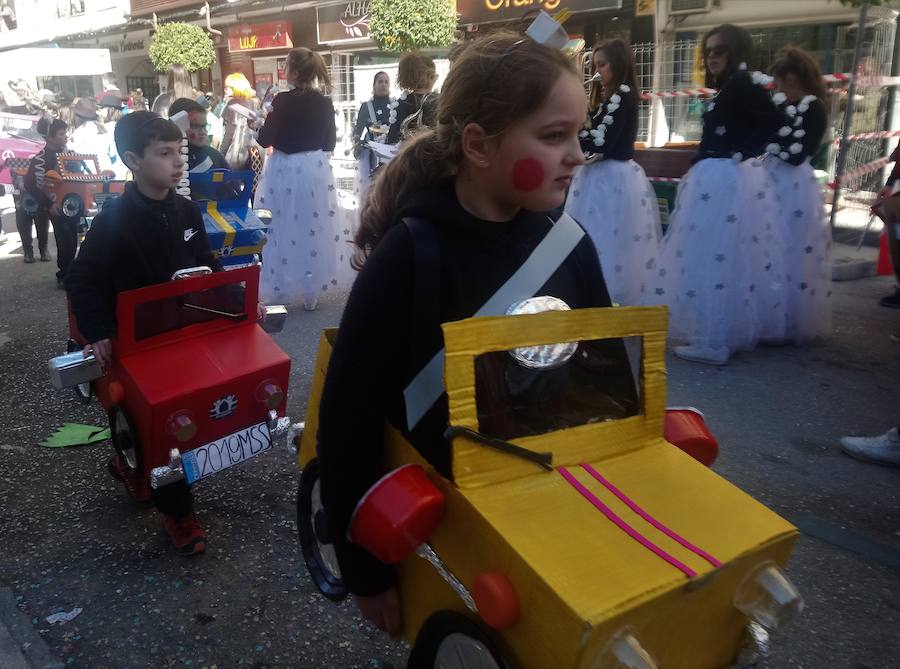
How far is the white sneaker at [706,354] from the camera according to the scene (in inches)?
196

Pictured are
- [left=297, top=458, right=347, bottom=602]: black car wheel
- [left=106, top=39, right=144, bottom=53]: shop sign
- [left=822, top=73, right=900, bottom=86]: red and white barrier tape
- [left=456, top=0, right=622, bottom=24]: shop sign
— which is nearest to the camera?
[left=297, top=458, right=347, bottom=602]: black car wheel

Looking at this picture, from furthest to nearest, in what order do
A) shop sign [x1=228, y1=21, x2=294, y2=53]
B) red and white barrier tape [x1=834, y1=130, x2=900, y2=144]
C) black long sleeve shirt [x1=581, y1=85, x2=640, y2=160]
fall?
shop sign [x1=228, y1=21, x2=294, y2=53] < red and white barrier tape [x1=834, y1=130, x2=900, y2=144] < black long sleeve shirt [x1=581, y1=85, x2=640, y2=160]

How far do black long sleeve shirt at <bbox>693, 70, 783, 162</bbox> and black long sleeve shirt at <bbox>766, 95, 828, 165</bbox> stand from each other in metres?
0.10

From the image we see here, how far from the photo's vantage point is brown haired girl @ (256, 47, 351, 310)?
6082 mm

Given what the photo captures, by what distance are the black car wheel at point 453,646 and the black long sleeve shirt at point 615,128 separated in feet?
15.2

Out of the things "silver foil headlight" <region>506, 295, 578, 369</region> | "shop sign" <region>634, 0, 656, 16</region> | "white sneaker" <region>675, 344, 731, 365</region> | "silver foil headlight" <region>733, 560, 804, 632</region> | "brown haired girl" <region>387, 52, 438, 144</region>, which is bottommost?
"white sneaker" <region>675, 344, 731, 365</region>

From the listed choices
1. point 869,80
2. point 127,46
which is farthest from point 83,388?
point 127,46

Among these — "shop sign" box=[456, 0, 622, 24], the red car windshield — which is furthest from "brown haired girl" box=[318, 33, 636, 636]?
"shop sign" box=[456, 0, 622, 24]

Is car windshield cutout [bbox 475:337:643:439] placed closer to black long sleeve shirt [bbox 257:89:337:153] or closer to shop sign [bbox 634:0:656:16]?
black long sleeve shirt [bbox 257:89:337:153]

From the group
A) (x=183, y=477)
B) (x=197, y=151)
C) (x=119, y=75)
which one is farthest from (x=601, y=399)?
(x=119, y=75)

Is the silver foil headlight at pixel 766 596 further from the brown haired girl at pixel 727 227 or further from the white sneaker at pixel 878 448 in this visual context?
the brown haired girl at pixel 727 227

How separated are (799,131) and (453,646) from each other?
4.75 meters

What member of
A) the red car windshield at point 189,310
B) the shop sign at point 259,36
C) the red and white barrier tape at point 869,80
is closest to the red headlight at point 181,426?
the red car windshield at point 189,310

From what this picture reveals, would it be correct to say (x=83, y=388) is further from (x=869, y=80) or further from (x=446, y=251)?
(x=869, y=80)
